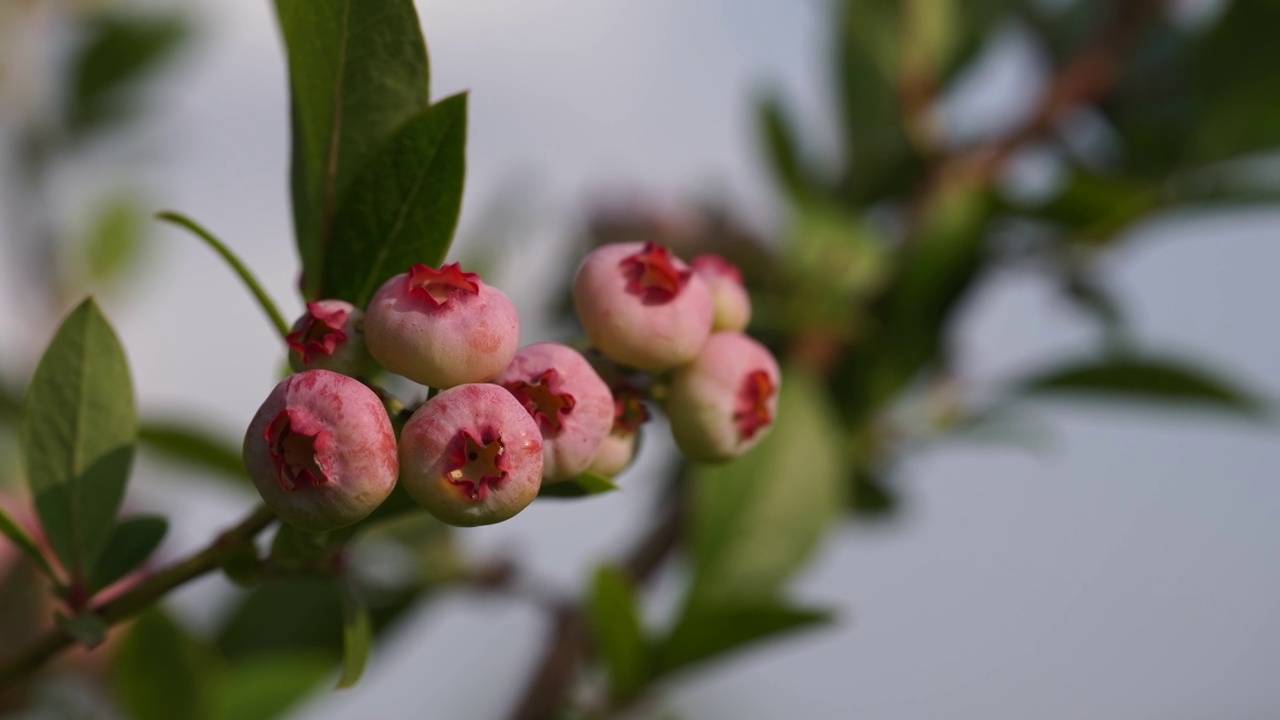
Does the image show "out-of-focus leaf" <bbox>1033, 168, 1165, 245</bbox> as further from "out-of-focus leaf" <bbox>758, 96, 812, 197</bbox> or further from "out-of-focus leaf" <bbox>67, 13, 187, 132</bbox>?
"out-of-focus leaf" <bbox>67, 13, 187, 132</bbox>

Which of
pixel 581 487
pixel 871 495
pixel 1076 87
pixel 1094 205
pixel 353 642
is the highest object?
pixel 1076 87

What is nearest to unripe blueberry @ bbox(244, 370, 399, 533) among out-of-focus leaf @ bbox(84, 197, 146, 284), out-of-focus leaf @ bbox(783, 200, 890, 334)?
out-of-focus leaf @ bbox(783, 200, 890, 334)

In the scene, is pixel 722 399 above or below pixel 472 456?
above

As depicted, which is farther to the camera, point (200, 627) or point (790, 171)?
point (790, 171)

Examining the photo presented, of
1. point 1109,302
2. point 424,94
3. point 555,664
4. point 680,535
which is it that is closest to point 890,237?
point 1109,302

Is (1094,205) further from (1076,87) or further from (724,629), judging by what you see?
(724,629)

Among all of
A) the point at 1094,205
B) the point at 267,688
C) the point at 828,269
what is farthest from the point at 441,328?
the point at 1094,205

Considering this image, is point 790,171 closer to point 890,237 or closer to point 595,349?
point 890,237
